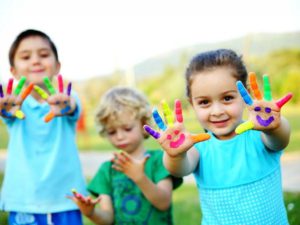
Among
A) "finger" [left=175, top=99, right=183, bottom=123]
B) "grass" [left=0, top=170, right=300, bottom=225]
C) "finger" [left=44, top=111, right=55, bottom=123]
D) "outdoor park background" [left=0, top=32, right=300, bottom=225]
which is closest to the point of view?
"finger" [left=175, top=99, right=183, bottom=123]

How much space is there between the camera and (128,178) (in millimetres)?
2756

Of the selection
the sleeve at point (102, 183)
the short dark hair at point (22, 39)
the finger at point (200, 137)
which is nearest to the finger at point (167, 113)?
the finger at point (200, 137)

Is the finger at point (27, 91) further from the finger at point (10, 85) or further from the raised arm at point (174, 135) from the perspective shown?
the raised arm at point (174, 135)

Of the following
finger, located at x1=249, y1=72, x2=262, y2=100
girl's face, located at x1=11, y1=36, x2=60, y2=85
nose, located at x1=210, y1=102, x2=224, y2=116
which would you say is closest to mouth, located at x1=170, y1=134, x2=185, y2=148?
nose, located at x1=210, y1=102, x2=224, y2=116

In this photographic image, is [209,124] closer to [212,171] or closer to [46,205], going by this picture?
[212,171]

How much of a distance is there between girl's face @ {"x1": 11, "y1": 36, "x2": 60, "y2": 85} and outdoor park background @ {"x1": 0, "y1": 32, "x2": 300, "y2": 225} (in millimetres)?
6752

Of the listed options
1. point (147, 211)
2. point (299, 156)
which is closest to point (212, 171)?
point (147, 211)

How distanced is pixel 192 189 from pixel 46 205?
9.88 feet

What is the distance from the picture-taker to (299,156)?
750 cm

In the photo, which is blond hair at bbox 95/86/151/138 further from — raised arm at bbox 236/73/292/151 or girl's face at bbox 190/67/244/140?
raised arm at bbox 236/73/292/151

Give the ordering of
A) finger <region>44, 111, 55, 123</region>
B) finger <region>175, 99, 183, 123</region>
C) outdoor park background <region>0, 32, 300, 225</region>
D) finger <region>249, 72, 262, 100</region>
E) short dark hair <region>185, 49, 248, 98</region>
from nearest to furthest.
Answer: finger <region>249, 72, 262, 100</region>, finger <region>175, 99, 183, 123</region>, short dark hair <region>185, 49, 248, 98</region>, finger <region>44, 111, 55, 123</region>, outdoor park background <region>0, 32, 300, 225</region>

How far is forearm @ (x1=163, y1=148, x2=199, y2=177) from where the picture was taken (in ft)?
6.29

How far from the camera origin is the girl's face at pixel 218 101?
199cm

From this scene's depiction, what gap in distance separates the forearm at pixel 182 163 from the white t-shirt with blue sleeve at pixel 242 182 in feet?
0.25
